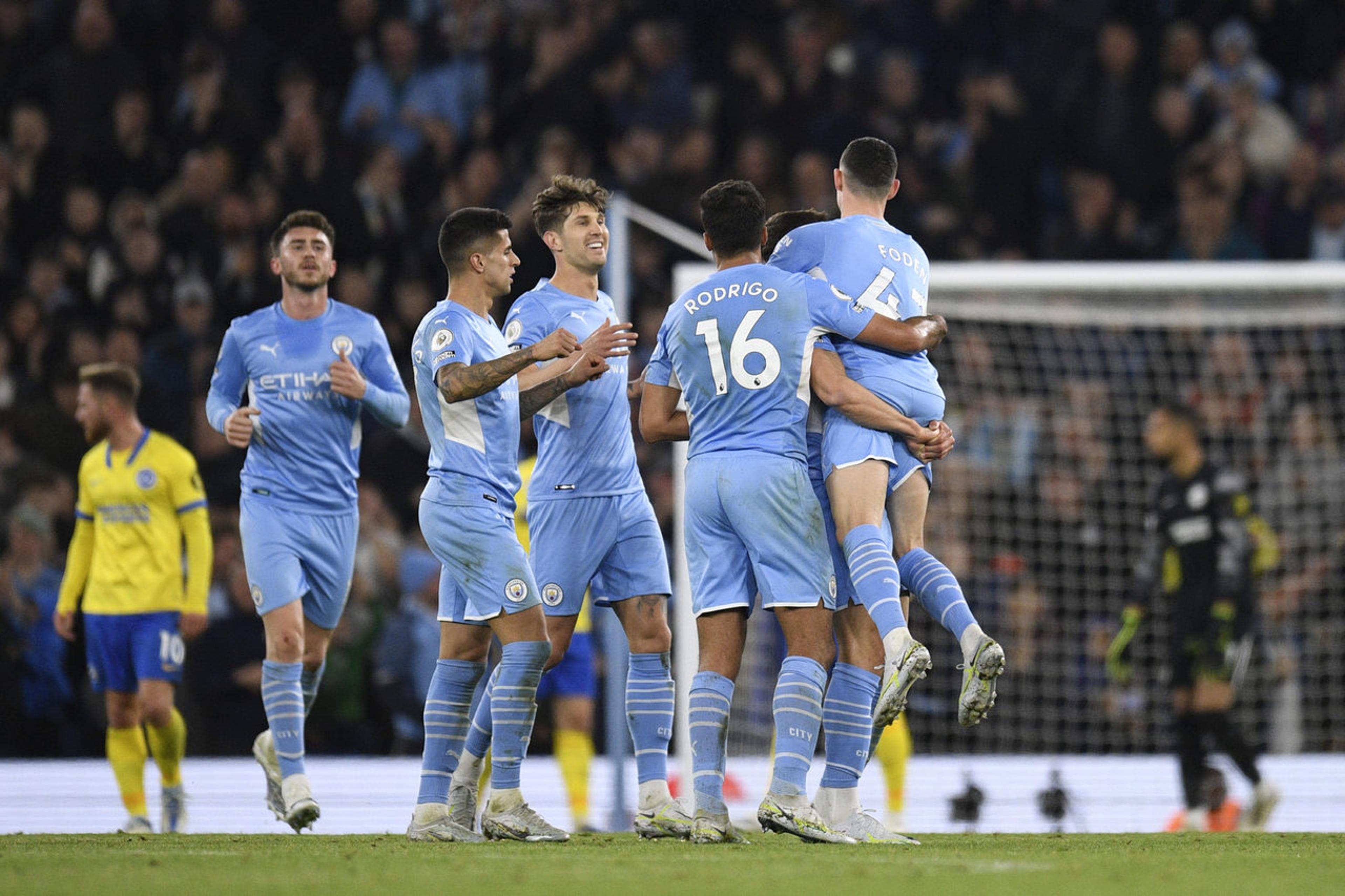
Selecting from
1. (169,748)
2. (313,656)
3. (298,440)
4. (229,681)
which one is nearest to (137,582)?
(169,748)

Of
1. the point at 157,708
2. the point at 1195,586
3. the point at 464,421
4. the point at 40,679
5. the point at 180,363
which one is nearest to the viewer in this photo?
the point at 464,421

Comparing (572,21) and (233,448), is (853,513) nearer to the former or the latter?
(233,448)

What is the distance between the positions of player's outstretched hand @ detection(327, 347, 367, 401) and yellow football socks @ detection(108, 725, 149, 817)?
7.40 feet

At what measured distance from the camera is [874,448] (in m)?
6.44

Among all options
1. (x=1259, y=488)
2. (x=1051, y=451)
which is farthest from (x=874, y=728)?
(x=1259, y=488)

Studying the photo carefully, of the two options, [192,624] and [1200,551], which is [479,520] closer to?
[192,624]

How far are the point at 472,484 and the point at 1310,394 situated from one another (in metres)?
7.12

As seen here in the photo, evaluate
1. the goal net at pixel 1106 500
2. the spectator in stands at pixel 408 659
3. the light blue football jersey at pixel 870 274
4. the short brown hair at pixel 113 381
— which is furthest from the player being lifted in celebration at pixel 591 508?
the goal net at pixel 1106 500

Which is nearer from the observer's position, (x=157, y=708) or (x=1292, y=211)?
(x=157, y=708)

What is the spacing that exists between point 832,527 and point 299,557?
2495mm

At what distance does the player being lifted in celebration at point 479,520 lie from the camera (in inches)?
255

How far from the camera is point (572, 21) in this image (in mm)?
14969

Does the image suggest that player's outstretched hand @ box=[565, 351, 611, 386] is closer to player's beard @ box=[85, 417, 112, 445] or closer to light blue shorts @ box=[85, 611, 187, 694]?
light blue shorts @ box=[85, 611, 187, 694]

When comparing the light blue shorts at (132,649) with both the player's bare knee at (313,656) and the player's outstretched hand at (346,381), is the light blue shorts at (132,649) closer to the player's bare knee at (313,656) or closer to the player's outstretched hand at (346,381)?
the player's bare knee at (313,656)
